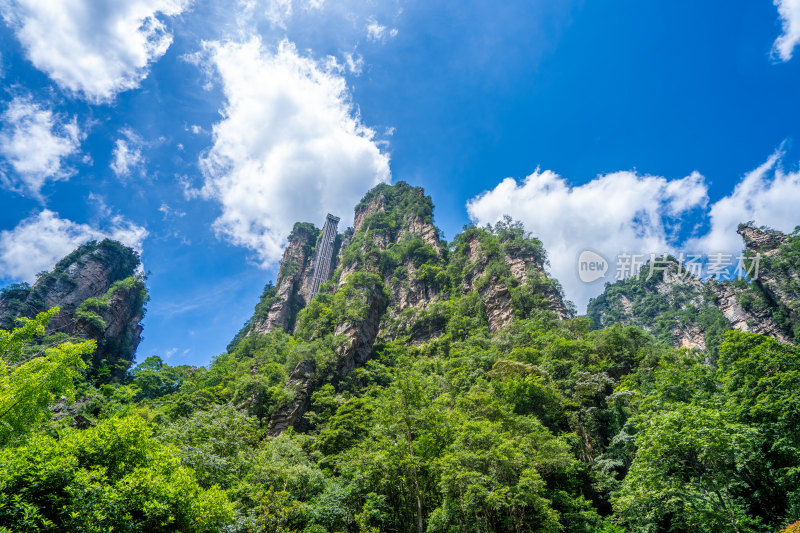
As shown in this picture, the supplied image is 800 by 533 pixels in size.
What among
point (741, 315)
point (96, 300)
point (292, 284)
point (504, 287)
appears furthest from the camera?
point (292, 284)

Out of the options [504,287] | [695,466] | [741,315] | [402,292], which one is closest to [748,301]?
[741,315]

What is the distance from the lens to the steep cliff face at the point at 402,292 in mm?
32406

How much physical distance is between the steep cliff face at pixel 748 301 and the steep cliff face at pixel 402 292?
20468 mm

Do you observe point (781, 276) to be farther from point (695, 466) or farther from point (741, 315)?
point (695, 466)

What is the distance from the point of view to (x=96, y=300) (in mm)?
39312

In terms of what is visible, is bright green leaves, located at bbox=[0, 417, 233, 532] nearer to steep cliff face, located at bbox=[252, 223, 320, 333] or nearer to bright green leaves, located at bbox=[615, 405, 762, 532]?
bright green leaves, located at bbox=[615, 405, 762, 532]

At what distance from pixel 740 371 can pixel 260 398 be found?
90.1ft

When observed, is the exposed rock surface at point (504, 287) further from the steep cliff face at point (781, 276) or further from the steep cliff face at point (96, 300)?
the steep cliff face at point (96, 300)

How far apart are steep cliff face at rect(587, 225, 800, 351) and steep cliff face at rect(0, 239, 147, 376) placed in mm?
64676

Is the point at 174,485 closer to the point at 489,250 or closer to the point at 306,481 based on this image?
the point at 306,481

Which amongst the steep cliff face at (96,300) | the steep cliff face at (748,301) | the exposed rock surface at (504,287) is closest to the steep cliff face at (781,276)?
the steep cliff face at (748,301)

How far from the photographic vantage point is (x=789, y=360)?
478 inches

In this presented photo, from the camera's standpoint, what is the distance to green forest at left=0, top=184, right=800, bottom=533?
271 inches

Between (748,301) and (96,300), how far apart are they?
242ft
